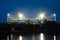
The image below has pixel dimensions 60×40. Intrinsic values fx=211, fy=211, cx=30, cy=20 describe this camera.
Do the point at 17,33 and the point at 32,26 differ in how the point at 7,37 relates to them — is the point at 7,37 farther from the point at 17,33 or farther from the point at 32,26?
the point at 32,26

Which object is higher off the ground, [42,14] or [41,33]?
[42,14]

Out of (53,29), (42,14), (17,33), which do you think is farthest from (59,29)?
(42,14)

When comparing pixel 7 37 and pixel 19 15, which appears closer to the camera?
pixel 7 37

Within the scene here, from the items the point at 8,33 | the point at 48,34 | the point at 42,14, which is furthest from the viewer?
the point at 42,14

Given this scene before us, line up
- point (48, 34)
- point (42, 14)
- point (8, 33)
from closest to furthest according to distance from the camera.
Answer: point (8, 33), point (48, 34), point (42, 14)

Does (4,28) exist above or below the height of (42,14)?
below

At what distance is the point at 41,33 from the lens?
7992 millimetres

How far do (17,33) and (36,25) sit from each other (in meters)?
0.73

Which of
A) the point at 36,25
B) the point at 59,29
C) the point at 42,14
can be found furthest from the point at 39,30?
the point at 42,14

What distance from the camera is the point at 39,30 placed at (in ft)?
24.2

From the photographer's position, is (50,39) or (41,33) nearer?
(50,39)

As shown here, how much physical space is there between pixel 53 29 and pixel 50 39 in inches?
21.0

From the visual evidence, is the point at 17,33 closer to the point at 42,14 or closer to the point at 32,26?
the point at 32,26

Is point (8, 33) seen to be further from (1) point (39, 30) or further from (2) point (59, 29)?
(2) point (59, 29)
